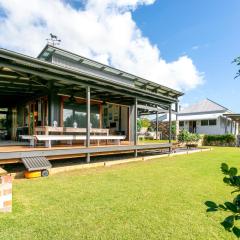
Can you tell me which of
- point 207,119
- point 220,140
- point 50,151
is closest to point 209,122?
point 207,119

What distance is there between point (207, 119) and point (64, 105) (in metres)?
22.0

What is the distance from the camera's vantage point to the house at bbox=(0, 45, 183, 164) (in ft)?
26.3

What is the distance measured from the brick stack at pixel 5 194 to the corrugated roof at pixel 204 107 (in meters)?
29.9

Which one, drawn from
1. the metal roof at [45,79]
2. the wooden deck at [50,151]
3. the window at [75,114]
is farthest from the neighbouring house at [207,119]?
the wooden deck at [50,151]

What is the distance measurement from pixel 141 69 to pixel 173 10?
57.9 feet

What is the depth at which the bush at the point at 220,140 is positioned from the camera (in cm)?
2367

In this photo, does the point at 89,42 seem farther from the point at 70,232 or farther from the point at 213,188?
the point at 70,232

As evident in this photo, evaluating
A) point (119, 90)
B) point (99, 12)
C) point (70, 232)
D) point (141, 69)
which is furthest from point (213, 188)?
point (141, 69)

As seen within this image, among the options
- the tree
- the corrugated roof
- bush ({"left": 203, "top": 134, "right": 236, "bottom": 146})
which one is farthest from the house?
the corrugated roof

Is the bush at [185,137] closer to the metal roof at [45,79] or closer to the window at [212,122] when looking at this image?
the metal roof at [45,79]

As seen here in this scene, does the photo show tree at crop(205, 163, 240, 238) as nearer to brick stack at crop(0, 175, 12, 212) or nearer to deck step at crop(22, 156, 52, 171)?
brick stack at crop(0, 175, 12, 212)

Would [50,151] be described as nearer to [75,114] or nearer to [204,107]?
[75,114]

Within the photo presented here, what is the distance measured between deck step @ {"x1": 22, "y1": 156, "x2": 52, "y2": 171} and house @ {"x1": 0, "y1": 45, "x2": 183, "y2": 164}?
120 millimetres

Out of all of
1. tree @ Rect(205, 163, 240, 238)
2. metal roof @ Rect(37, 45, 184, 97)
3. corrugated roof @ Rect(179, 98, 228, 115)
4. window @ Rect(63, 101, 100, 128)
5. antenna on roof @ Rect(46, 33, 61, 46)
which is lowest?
tree @ Rect(205, 163, 240, 238)
